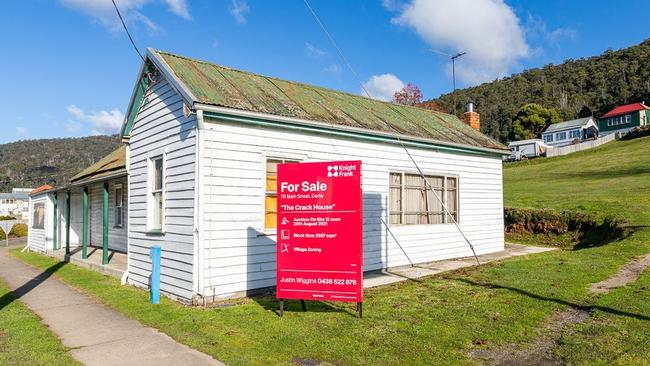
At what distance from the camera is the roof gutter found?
8.98 meters

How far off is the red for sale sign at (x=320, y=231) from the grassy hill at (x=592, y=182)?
13.5 meters

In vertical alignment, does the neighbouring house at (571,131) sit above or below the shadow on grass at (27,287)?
above

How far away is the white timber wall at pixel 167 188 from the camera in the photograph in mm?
9078

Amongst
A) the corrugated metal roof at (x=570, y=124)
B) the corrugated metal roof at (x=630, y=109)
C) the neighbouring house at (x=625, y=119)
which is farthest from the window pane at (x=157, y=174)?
the corrugated metal roof at (x=630, y=109)

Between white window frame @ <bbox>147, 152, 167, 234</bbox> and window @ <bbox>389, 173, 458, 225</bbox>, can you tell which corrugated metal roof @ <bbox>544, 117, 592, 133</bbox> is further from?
white window frame @ <bbox>147, 152, 167, 234</bbox>

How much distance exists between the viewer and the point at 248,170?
9477 millimetres

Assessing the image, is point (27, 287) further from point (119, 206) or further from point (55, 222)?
point (55, 222)

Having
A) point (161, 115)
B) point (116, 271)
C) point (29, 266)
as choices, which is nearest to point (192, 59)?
point (161, 115)

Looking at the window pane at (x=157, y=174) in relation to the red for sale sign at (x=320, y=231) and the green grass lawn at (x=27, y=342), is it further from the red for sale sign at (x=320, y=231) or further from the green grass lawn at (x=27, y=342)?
the red for sale sign at (x=320, y=231)

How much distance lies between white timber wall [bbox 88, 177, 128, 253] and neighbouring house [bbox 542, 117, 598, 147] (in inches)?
2887

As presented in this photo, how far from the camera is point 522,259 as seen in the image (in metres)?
13.7

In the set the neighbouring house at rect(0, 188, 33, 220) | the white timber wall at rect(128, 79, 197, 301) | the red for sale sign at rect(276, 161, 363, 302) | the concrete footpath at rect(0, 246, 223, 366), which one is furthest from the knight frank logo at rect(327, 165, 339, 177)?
the neighbouring house at rect(0, 188, 33, 220)

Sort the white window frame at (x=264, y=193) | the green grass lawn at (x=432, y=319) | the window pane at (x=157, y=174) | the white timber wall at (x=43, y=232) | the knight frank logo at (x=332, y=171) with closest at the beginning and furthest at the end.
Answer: the green grass lawn at (x=432, y=319) → the knight frank logo at (x=332, y=171) → the white window frame at (x=264, y=193) → the window pane at (x=157, y=174) → the white timber wall at (x=43, y=232)

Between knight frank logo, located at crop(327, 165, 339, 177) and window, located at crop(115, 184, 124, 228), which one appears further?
window, located at crop(115, 184, 124, 228)
